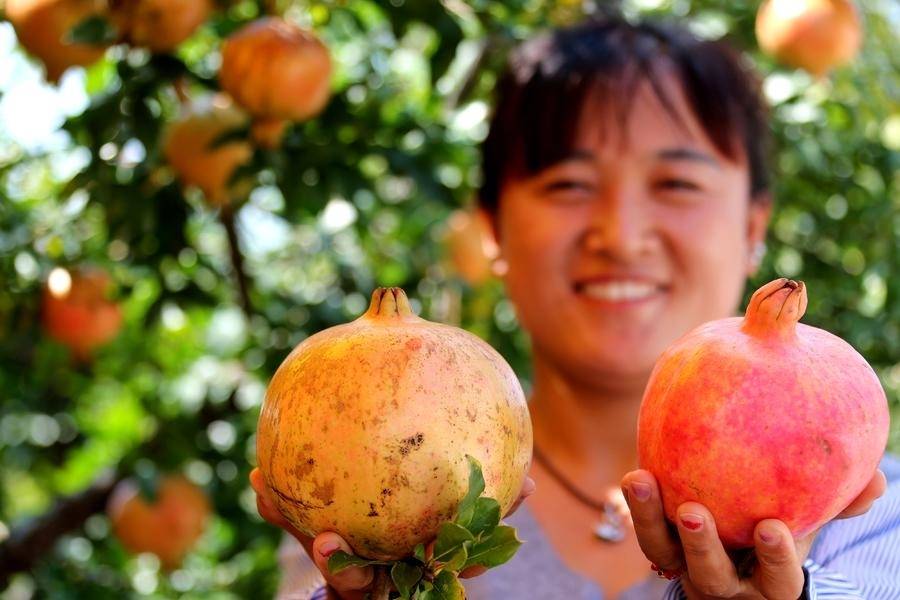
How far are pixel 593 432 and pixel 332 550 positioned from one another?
1.16 m

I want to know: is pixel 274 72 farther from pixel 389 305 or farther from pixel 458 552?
pixel 458 552

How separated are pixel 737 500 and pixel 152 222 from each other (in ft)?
5.85

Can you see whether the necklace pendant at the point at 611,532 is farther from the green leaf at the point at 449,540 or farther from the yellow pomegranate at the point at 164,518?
the yellow pomegranate at the point at 164,518

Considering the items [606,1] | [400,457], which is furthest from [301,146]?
[400,457]

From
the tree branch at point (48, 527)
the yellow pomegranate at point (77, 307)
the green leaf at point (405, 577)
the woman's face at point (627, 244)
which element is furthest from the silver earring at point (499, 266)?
the tree branch at point (48, 527)

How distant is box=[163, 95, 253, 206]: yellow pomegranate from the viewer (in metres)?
2.51

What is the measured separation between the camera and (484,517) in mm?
1045

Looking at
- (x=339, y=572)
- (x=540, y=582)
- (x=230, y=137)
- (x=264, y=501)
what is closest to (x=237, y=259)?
(x=230, y=137)

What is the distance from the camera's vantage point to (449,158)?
2658 millimetres

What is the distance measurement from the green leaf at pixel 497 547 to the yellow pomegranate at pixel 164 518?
207cm

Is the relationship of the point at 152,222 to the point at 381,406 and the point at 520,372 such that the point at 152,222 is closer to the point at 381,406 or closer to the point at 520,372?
the point at 520,372

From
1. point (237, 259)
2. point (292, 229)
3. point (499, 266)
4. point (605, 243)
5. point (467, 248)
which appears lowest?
point (467, 248)

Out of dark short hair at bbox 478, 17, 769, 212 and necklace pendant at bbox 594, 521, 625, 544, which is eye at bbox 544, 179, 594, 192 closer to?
dark short hair at bbox 478, 17, 769, 212

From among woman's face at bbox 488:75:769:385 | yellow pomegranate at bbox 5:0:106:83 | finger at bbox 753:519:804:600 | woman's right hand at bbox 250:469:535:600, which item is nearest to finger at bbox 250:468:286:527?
woman's right hand at bbox 250:469:535:600
